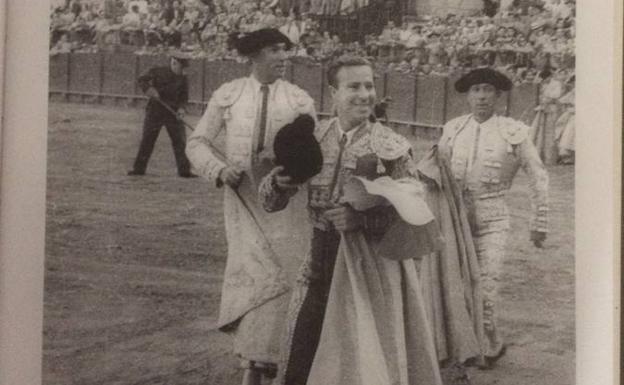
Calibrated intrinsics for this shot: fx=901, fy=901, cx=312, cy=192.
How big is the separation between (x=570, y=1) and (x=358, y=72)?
442 millimetres

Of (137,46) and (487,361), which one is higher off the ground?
(137,46)

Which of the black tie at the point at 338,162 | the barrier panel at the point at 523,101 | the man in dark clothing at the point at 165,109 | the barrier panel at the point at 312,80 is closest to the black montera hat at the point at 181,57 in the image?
the man in dark clothing at the point at 165,109

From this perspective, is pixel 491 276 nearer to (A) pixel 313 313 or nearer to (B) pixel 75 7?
(A) pixel 313 313

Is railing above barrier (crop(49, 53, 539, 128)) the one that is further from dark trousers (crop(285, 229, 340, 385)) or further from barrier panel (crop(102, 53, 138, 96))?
dark trousers (crop(285, 229, 340, 385))

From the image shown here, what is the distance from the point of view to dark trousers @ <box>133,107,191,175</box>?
1708 mm

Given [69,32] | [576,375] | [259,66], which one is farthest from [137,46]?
[576,375]

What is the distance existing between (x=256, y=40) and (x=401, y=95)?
11.8 inches

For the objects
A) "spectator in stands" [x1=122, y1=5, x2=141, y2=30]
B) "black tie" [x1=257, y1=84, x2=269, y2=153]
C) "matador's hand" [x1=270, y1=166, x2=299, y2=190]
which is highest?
"spectator in stands" [x1=122, y1=5, x2=141, y2=30]

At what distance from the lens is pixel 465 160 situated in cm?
175

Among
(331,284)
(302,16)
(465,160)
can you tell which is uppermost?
(302,16)

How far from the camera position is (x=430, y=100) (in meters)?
1.75

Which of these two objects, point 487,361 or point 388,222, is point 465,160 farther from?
point 487,361

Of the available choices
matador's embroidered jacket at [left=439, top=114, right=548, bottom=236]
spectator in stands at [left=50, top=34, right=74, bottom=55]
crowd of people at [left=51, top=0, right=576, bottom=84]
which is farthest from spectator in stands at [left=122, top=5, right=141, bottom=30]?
matador's embroidered jacket at [left=439, top=114, right=548, bottom=236]

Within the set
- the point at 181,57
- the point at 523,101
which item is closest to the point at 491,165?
the point at 523,101
